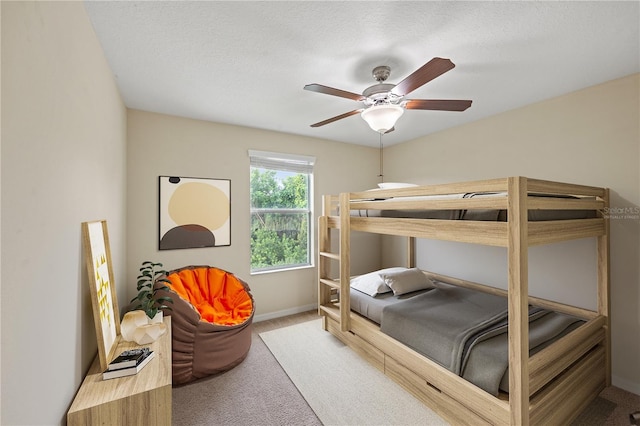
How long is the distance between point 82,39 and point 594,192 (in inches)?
142

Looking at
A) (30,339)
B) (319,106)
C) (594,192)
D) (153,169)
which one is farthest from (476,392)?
(153,169)

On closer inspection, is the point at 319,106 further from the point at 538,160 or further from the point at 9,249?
the point at 9,249

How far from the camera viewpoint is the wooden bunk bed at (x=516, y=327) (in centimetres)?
153

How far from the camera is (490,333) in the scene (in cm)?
195

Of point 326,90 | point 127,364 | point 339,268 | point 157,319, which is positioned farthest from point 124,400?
point 339,268

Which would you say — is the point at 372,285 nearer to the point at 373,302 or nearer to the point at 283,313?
the point at 373,302

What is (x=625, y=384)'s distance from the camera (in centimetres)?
223

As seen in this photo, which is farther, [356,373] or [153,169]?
[153,169]

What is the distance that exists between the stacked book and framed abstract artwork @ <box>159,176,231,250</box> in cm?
161

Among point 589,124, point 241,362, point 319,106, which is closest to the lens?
point 589,124

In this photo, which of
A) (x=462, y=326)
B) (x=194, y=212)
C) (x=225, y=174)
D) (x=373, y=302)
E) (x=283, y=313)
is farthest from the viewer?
(x=283, y=313)

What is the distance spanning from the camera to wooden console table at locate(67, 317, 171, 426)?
1249 millimetres

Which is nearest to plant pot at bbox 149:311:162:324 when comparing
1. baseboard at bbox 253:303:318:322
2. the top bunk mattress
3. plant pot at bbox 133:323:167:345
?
plant pot at bbox 133:323:167:345

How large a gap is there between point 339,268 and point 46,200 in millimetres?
2484
